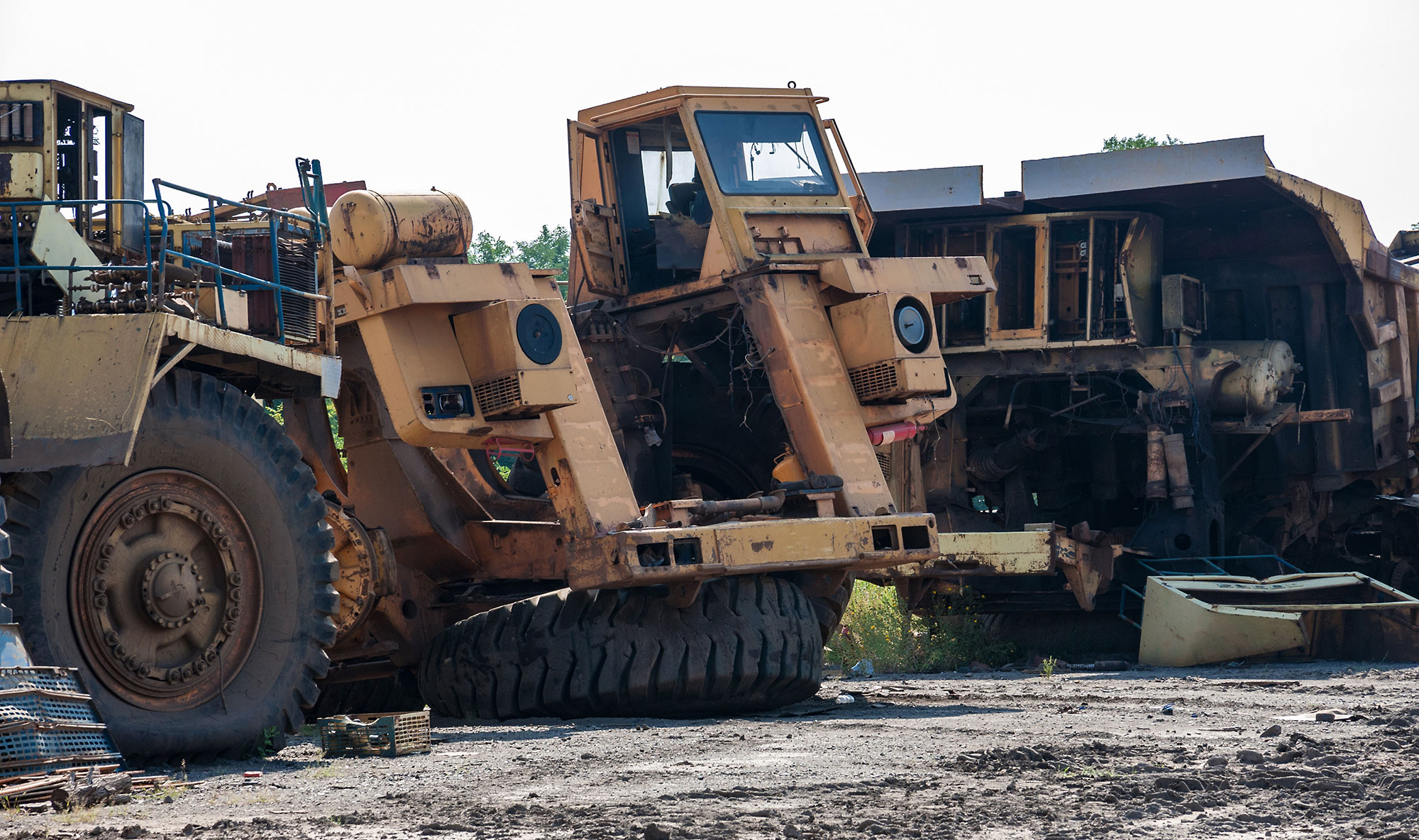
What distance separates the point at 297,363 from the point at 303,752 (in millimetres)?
1645

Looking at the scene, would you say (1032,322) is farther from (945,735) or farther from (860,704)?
(945,735)

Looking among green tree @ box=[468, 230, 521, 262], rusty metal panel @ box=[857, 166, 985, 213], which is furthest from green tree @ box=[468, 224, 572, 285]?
rusty metal panel @ box=[857, 166, 985, 213]

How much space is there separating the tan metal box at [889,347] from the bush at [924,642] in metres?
3.55

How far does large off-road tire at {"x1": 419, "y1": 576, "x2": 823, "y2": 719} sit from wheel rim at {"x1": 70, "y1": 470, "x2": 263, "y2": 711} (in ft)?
6.56

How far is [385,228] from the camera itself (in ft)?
27.8

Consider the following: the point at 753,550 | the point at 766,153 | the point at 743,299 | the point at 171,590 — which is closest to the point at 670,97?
the point at 766,153

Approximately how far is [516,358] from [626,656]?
1.61 m

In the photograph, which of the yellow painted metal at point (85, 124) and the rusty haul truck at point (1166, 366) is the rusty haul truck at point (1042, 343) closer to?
the rusty haul truck at point (1166, 366)

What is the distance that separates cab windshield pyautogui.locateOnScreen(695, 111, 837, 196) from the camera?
10.1m

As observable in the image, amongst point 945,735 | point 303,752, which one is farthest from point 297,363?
point 945,735

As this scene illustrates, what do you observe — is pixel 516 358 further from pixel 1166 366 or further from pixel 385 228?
pixel 1166 366

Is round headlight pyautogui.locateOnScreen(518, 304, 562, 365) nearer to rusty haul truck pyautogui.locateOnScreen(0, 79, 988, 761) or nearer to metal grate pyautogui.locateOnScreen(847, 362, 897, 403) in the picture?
rusty haul truck pyautogui.locateOnScreen(0, 79, 988, 761)

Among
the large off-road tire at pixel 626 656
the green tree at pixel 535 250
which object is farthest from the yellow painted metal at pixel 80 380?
the green tree at pixel 535 250

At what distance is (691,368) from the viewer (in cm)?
1098
